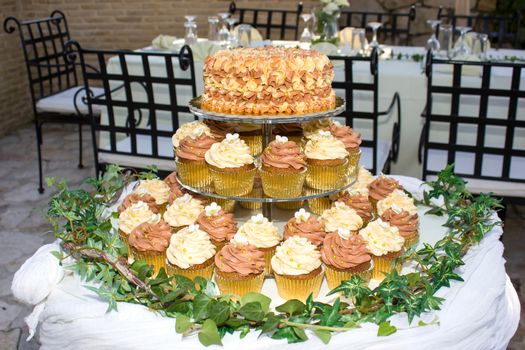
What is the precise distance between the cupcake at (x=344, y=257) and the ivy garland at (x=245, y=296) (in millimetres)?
82

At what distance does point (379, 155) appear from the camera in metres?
3.56

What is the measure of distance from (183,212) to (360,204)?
22.5 inches

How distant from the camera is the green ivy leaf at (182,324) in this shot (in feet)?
5.14

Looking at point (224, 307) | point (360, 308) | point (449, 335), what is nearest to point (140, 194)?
point (224, 307)

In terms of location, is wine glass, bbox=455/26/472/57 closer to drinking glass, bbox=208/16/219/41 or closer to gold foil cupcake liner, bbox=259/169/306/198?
drinking glass, bbox=208/16/219/41

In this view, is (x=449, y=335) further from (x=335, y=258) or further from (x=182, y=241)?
(x=182, y=241)

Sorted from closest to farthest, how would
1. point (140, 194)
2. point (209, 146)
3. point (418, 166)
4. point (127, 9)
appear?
point (209, 146)
point (140, 194)
point (418, 166)
point (127, 9)

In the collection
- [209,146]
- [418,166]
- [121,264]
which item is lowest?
[418,166]

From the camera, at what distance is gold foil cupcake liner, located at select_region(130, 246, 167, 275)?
189 cm

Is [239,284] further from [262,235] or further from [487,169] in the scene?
[487,169]

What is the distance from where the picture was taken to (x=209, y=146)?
81.5 inches

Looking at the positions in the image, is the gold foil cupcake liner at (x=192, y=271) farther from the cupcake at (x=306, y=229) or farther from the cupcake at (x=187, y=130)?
the cupcake at (x=187, y=130)

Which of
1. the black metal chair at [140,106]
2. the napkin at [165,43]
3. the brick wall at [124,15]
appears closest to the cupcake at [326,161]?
the black metal chair at [140,106]

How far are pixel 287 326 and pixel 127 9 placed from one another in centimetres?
583
